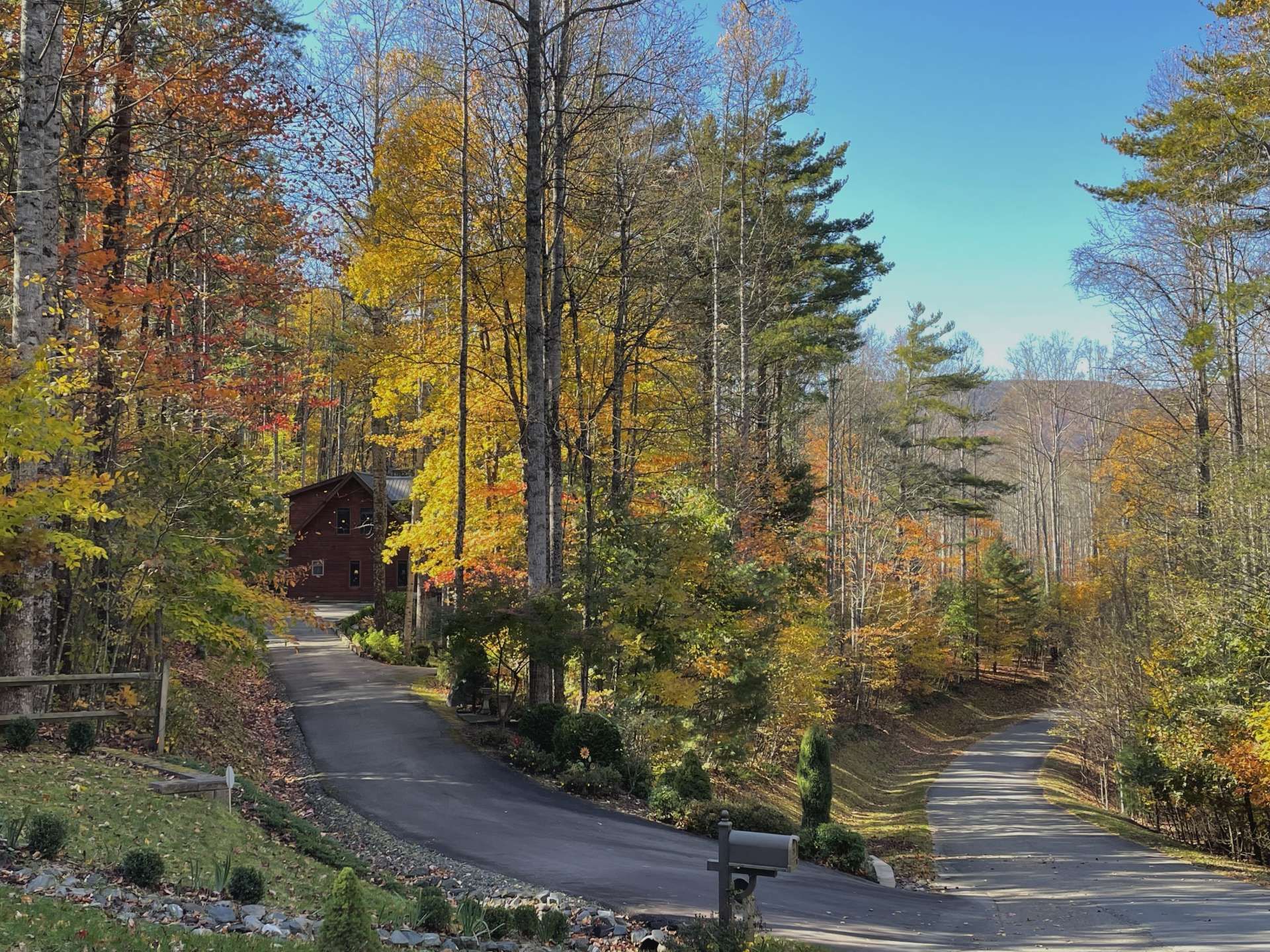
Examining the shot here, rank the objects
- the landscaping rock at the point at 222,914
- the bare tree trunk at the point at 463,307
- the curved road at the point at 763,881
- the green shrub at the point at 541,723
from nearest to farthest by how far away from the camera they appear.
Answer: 1. the landscaping rock at the point at 222,914
2. the curved road at the point at 763,881
3. the green shrub at the point at 541,723
4. the bare tree trunk at the point at 463,307

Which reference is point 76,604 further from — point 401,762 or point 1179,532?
point 1179,532

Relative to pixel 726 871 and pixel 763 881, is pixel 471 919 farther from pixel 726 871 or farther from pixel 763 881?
pixel 763 881

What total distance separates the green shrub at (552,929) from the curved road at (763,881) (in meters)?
1.35

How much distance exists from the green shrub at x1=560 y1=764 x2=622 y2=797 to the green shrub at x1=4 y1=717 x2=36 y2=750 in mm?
6410

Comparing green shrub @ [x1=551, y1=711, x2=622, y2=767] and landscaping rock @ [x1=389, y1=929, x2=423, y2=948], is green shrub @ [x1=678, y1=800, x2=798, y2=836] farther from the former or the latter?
landscaping rock @ [x1=389, y1=929, x2=423, y2=948]

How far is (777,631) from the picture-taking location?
1755 cm

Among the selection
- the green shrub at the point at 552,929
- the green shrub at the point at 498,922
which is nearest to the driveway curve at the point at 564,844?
the green shrub at the point at 552,929

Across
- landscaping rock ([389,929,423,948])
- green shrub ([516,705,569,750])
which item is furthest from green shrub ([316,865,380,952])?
green shrub ([516,705,569,750])

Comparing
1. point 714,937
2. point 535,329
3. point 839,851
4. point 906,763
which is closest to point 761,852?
point 714,937

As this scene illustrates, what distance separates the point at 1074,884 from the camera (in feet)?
45.8

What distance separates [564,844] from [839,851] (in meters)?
5.65

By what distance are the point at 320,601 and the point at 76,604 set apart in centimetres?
3142

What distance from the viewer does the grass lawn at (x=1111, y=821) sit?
16.1 m

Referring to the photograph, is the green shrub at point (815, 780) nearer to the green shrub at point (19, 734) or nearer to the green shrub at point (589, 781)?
the green shrub at point (589, 781)
